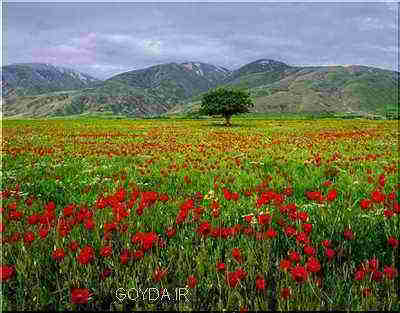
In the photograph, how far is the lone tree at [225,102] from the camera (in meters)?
62.7

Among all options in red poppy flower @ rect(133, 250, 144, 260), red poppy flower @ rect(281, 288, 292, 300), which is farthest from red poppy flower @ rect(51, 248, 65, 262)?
red poppy flower @ rect(281, 288, 292, 300)

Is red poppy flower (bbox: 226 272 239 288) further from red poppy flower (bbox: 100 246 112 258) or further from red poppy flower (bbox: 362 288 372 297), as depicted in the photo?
red poppy flower (bbox: 100 246 112 258)

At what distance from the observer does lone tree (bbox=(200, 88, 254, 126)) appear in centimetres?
6269

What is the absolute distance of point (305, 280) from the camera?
10.6 feet

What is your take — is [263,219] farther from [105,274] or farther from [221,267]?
[105,274]

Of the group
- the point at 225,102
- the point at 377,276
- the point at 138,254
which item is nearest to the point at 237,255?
the point at 138,254

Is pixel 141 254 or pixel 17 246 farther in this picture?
pixel 17 246

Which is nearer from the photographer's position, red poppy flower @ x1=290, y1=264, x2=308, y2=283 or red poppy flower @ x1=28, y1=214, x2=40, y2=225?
red poppy flower @ x1=290, y1=264, x2=308, y2=283

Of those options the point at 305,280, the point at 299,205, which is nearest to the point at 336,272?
the point at 305,280

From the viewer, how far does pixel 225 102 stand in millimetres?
62906

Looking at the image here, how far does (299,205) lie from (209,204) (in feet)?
5.35

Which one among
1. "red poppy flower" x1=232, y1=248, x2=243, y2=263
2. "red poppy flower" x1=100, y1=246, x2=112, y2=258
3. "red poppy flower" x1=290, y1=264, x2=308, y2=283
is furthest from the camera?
"red poppy flower" x1=100, y1=246, x2=112, y2=258

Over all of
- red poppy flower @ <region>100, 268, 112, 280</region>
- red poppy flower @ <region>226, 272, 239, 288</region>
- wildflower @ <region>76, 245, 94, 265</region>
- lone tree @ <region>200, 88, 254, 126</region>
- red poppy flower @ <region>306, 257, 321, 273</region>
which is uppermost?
lone tree @ <region>200, 88, 254, 126</region>

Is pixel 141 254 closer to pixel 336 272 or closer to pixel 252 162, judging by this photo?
pixel 336 272
